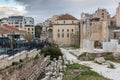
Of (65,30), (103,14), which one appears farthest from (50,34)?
(103,14)

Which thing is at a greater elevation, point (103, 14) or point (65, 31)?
point (103, 14)

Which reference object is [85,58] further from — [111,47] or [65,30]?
[65,30]

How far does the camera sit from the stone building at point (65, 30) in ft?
250

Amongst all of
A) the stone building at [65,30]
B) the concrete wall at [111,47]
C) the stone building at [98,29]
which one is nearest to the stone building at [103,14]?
the stone building at [98,29]

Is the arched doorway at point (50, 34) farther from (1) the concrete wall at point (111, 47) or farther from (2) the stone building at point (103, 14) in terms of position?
(1) the concrete wall at point (111, 47)

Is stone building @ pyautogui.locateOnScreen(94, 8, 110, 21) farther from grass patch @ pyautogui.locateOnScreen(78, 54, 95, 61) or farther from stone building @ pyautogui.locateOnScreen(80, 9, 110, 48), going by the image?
grass patch @ pyautogui.locateOnScreen(78, 54, 95, 61)

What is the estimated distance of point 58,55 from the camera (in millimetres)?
40000

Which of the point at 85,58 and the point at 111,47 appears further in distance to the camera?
the point at 111,47

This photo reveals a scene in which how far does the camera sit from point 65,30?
253ft

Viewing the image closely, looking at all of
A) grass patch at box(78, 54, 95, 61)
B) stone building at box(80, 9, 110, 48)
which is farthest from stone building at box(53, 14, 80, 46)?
grass patch at box(78, 54, 95, 61)

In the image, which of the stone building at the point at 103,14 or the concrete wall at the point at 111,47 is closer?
the concrete wall at the point at 111,47

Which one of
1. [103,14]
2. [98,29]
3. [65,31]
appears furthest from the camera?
[65,31]

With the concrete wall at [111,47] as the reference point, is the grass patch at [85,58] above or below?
below

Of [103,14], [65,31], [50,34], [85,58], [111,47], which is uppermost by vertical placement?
[103,14]
